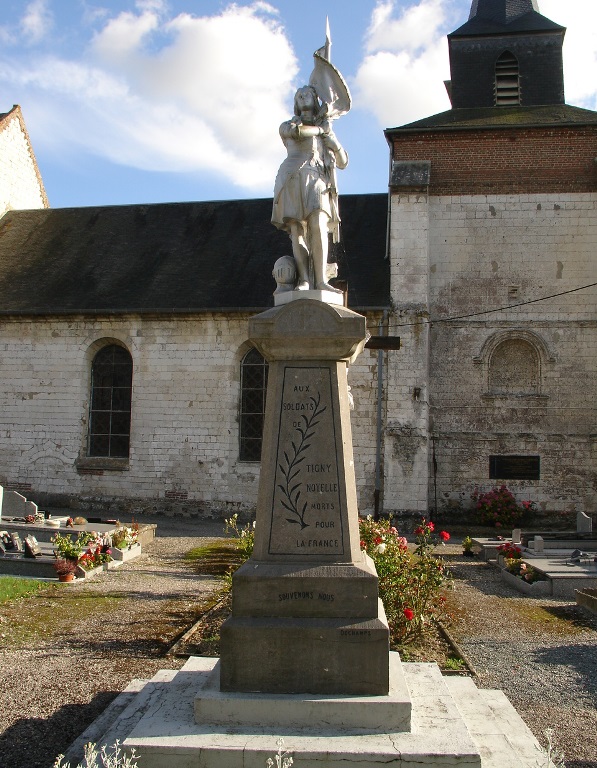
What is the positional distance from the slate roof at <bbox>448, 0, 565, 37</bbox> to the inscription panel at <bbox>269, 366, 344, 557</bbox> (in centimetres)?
1662

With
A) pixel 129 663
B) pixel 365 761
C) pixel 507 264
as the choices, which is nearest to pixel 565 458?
pixel 507 264

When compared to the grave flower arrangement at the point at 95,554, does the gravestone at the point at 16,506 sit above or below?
above

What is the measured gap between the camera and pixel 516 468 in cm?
1577

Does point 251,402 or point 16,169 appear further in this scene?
point 16,169

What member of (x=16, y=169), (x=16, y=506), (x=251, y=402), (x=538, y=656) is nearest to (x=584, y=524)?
(x=538, y=656)

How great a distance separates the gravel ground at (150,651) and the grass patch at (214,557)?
454mm

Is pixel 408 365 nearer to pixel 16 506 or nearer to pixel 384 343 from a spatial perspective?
pixel 384 343

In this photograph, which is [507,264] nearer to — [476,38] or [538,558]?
[476,38]

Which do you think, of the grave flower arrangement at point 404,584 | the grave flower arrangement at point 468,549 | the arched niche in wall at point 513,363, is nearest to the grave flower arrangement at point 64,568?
the grave flower arrangement at point 404,584

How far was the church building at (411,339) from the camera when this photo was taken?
15.8 meters

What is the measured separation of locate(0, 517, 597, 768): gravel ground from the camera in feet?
14.9

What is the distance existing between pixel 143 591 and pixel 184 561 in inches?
97.5

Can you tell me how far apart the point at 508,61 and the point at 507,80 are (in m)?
0.49

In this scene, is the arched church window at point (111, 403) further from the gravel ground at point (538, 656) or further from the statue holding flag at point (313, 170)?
the statue holding flag at point (313, 170)
